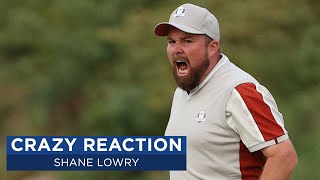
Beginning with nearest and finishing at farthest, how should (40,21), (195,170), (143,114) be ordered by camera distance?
(195,170), (143,114), (40,21)

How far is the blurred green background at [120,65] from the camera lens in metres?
9.05

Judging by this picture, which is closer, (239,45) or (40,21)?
(239,45)

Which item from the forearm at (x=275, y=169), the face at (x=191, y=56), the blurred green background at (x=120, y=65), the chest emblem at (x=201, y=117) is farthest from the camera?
the blurred green background at (x=120, y=65)

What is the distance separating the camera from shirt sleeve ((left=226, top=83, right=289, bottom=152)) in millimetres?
3189

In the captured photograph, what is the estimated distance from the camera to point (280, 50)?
370 inches

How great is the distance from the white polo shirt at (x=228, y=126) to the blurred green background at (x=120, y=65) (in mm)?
3749

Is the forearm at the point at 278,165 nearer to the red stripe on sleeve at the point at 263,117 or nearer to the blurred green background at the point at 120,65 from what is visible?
the red stripe on sleeve at the point at 263,117

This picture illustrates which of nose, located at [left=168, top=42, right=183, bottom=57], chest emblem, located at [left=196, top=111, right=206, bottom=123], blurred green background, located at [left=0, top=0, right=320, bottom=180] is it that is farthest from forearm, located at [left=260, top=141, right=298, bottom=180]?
blurred green background, located at [left=0, top=0, right=320, bottom=180]

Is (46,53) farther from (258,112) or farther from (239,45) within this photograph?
(258,112)

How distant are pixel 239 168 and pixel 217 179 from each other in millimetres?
104

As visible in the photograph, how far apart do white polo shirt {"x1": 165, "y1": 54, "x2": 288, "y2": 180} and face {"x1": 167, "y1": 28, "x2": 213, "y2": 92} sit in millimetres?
38

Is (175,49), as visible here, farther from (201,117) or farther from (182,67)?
(201,117)

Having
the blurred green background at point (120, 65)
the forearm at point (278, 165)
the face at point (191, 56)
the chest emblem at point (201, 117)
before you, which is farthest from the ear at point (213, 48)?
the blurred green background at point (120, 65)

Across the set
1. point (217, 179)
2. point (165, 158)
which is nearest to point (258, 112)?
point (217, 179)
